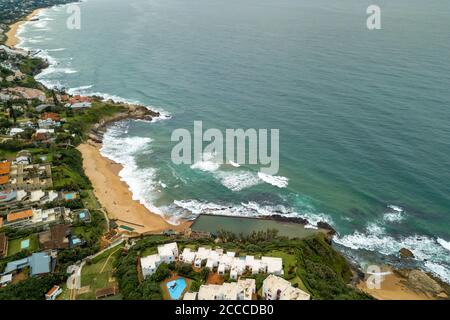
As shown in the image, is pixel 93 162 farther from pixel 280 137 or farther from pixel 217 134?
pixel 280 137

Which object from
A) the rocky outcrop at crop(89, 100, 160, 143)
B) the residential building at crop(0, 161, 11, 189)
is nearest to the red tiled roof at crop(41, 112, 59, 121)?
the rocky outcrop at crop(89, 100, 160, 143)

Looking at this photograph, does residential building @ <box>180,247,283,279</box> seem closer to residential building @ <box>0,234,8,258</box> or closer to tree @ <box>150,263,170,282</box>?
tree @ <box>150,263,170,282</box>

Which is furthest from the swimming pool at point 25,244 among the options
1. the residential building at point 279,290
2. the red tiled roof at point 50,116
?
the red tiled roof at point 50,116

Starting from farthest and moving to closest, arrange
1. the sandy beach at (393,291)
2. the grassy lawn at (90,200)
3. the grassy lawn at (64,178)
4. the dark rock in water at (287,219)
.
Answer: the grassy lawn at (64,178) < the grassy lawn at (90,200) < the dark rock in water at (287,219) < the sandy beach at (393,291)

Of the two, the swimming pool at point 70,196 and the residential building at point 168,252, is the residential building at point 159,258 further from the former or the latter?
the swimming pool at point 70,196

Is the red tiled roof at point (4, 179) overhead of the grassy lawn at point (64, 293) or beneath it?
overhead

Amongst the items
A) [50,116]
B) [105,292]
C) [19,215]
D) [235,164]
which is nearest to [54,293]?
[105,292]
